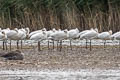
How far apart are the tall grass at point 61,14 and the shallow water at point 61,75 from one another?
1626 cm

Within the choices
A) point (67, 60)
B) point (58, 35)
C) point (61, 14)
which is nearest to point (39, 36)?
point (58, 35)

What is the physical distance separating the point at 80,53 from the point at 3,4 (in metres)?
15.2

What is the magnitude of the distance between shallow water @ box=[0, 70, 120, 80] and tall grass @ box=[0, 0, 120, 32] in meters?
16.3

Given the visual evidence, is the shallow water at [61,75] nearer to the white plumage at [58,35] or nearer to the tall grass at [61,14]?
the white plumage at [58,35]

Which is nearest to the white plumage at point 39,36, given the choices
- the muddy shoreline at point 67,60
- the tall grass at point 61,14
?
the muddy shoreline at point 67,60

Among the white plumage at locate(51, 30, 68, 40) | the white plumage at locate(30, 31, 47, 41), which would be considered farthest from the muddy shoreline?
the white plumage at locate(51, 30, 68, 40)

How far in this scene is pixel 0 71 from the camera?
17.6 metres

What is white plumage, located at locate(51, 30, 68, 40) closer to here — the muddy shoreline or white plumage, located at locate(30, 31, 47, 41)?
white plumage, located at locate(30, 31, 47, 41)

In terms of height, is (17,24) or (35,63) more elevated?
(17,24)

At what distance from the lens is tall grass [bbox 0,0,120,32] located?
33.9 m

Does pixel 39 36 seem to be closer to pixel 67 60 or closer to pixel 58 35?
pixel 58 35

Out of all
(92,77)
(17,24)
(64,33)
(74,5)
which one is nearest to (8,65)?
(92,77)

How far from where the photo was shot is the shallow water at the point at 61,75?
16.0m

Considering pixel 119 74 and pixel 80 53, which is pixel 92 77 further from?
pixel 80 53
